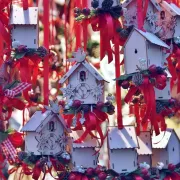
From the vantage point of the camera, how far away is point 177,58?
1565 mm

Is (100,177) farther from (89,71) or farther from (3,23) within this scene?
(3,23)

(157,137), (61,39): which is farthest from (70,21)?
(61,39)

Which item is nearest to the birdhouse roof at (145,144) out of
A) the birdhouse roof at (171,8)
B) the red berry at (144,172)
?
the red berry at (144,172)

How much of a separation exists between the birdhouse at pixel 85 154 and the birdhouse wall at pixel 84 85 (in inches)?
4.4

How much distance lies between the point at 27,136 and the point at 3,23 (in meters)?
0.28

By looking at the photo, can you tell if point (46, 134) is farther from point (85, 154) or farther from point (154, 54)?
point (154, 54)

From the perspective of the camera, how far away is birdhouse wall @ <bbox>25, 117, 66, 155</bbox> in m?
1.44

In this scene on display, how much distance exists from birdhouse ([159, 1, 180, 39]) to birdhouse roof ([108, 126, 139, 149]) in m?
0.26

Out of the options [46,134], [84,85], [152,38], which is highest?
[152,38]

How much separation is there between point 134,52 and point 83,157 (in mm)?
282

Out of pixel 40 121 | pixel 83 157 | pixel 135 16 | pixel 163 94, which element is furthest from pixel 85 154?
pixel 135 16

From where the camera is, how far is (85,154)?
1461 millimetres

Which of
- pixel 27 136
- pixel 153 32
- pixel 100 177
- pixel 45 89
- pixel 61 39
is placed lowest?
pixel 100 177

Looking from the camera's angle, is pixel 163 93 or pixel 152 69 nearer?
pixel 152 69
